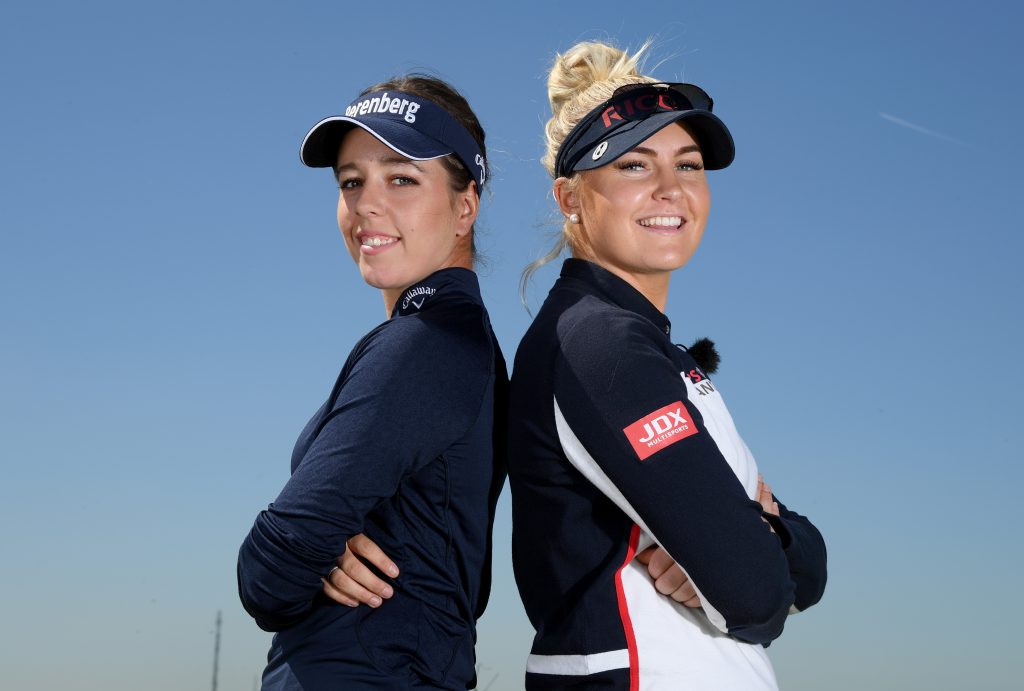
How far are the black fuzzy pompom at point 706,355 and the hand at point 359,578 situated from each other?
64.5 inches

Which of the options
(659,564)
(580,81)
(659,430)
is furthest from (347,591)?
(580,81)

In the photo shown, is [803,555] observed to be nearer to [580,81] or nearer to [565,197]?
[565,197]

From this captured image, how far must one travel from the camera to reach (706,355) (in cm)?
421

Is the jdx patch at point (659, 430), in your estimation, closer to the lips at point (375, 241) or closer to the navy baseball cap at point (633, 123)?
the navy baseball cap at point (633, 123)

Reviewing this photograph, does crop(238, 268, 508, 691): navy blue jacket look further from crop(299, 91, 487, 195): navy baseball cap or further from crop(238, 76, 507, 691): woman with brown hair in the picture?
crop(299, 91, 487, 195): navy baseball cap

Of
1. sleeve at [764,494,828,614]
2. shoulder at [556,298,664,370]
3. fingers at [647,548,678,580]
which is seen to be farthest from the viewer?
sleeve at [764,494,828,614]

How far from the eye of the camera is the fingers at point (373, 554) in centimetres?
306

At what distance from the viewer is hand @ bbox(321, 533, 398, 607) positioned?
119 inches

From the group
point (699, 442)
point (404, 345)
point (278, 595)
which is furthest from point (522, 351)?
point (278, 595)

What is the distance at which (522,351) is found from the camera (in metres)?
3.41

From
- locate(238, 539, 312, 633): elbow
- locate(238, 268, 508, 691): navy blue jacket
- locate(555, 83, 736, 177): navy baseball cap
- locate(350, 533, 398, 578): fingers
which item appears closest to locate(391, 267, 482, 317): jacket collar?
locate(238, 268, 508, 691): navy blue jacket

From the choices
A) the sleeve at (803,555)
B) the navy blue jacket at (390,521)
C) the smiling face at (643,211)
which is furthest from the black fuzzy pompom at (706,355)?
the navy blue jacket at (390,521)

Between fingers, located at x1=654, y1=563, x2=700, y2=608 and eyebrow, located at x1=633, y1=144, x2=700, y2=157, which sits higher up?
eyebrow, located at x1=633, y1=144, x2=700, y2=157

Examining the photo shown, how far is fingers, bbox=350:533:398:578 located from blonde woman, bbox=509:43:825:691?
45cm
